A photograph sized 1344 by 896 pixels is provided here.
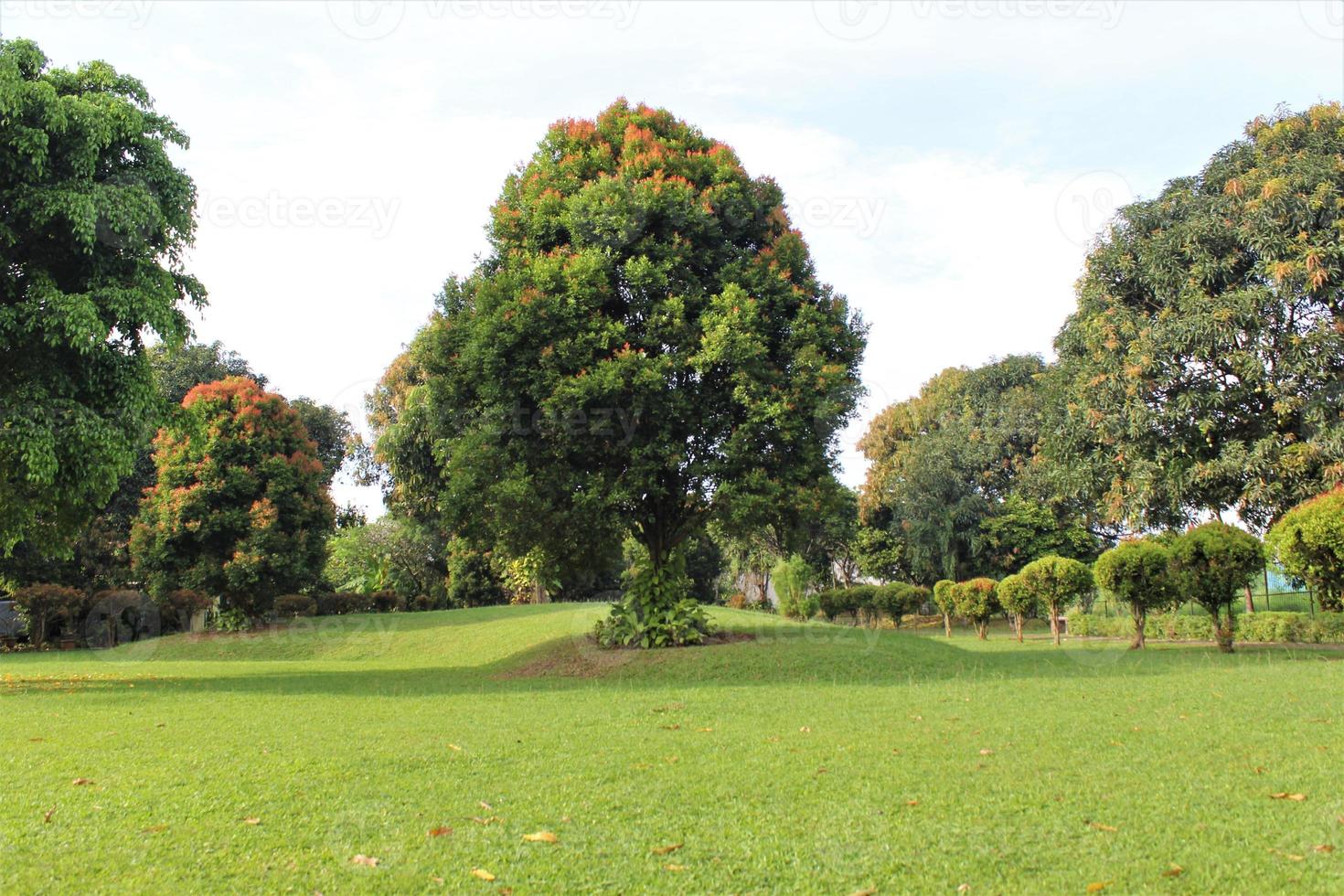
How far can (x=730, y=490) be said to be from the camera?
15.5m

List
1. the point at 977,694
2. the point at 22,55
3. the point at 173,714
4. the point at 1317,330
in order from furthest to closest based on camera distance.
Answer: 1. the point at 1317,330
2. the point at 22,55
3. the point at 977,694
4. the point at 173,714

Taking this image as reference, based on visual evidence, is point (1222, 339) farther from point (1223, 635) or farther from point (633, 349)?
point (633, 349)

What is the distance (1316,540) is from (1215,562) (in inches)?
121

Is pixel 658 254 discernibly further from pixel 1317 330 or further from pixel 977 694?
pixel 1317 330

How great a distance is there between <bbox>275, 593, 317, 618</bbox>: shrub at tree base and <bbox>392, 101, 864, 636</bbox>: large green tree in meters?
14.0

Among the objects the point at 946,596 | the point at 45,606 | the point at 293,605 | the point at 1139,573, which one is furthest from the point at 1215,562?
the point at 45,606

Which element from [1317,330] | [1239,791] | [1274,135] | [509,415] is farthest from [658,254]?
[1274,135]

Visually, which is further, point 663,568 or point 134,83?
point 663,568

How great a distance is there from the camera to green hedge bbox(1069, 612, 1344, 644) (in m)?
20.3

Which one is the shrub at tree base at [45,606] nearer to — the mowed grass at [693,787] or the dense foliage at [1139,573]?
the mowed grass at [693,787]

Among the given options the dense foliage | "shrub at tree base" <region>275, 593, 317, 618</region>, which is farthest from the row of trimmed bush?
"shrub at tree base" <region>275, 593, 317, 618</region>

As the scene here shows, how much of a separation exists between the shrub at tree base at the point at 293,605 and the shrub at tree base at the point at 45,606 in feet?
19.1

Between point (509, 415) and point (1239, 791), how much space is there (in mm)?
12633

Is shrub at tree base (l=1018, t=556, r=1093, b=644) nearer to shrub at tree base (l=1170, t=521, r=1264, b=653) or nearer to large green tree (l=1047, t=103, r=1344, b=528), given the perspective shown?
large green tree (l=1047, t=103, r=1344, b=528)
